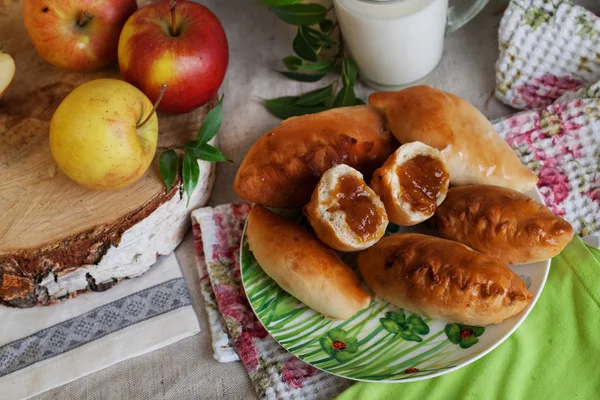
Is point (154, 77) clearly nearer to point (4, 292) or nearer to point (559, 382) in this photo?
point (4, 292)

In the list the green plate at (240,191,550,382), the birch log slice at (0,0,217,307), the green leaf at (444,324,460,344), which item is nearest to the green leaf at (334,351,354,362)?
the green plate at (240,191,550,382)

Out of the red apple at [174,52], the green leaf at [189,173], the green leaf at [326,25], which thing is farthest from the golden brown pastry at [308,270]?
the green leaf at [326,25]

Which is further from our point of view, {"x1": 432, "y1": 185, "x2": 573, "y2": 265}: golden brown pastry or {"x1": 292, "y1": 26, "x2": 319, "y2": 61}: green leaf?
{"x1": 292, "y1": 26, "x2": 319, "y2": 61}: green leaf

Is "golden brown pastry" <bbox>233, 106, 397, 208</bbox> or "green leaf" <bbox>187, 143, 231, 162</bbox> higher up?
"golden brown pastry" <bbox>233, 106, 397, 208</bbox>

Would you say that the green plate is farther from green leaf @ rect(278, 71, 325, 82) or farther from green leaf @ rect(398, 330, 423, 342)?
green leaf @ rect(278, 71, 325, 82)

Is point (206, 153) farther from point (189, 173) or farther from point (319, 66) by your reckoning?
point (319, 66)

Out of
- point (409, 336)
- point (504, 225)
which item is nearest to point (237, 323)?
point (409, 336)

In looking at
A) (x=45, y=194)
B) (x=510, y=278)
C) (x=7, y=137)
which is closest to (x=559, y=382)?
(x=510, y=278)
